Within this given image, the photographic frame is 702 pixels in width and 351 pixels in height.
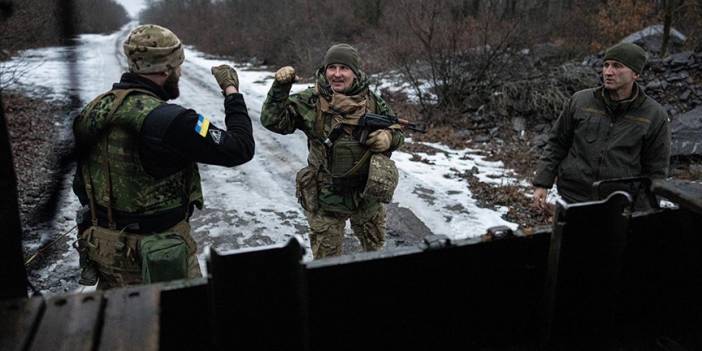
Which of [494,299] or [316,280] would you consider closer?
[316,280]

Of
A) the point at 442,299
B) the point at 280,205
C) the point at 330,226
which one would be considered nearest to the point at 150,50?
the point at 330,226

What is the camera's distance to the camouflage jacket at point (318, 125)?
128 inches

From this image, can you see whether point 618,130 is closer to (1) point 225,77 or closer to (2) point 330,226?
(2) point 330,226

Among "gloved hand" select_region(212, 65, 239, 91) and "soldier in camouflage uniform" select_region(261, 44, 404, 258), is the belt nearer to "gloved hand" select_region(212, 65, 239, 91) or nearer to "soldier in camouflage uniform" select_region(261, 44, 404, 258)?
"gloved hand" select_region(212, 65, 239, 91)

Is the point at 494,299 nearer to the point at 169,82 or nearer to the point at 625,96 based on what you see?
the point at 169,82

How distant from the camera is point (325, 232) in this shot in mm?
3396

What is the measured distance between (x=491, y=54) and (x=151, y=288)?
9.35 meters

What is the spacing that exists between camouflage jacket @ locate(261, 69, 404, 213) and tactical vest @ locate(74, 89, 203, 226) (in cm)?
91

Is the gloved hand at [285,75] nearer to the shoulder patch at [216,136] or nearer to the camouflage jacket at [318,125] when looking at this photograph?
the camouflage jacket at [318,125]

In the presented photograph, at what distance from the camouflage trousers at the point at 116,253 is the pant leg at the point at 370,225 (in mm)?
1259

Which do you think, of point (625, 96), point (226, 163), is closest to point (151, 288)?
point (226, 163)

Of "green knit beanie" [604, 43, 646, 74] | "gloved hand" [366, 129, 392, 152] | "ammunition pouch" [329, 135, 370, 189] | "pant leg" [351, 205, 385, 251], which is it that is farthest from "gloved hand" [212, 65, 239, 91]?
"green knit beanie" [604, 43, 646, 74]

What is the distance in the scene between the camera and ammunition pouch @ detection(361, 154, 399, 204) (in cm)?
320

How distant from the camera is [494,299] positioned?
1.89 meters
